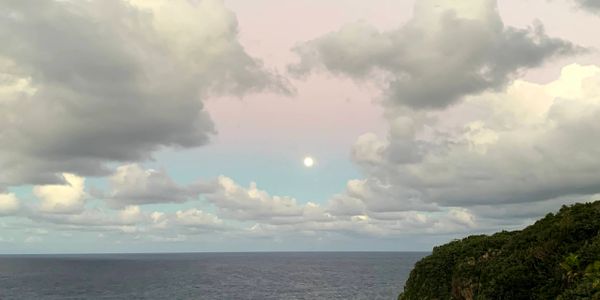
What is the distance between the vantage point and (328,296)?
134250 mm

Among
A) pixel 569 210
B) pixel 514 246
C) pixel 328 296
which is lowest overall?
pixel 328 296

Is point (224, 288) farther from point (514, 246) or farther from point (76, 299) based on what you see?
point (514, 246)

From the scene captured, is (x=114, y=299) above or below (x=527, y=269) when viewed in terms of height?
below

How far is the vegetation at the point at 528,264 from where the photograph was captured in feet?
90.7

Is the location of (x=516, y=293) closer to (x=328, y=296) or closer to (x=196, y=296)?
(x=328, y=296)

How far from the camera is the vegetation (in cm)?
2764

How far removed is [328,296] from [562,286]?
11168cm

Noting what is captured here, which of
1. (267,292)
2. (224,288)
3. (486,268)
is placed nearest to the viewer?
(486,268)

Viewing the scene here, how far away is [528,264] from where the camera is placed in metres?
31.0

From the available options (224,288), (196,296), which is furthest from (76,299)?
(224,288)

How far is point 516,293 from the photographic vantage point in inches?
1179

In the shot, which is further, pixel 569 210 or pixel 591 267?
pixel 569 210

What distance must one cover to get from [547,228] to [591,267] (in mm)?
8280

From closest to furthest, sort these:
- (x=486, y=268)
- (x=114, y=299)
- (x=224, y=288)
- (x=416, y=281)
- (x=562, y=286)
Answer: (x=562, y=286)
(x=486, y=268)
(x=416, y=281)
(x=114, y=299)
(x=224, y=288)
